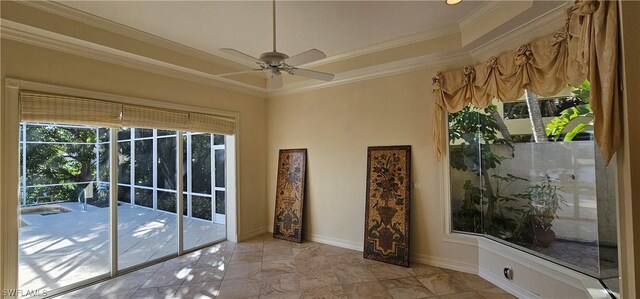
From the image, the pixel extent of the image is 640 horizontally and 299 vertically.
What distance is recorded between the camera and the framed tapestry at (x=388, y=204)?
3.52 meters

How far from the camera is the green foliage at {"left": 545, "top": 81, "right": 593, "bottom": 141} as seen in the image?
7.70 feet

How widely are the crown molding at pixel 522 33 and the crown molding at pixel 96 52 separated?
364 cm

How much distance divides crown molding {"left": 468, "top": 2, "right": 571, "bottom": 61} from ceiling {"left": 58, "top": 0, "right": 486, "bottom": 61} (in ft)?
1.48

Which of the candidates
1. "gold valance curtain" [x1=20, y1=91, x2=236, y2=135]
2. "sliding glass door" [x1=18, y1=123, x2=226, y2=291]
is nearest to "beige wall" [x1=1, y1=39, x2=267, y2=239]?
"gold valance curtain" [x1=20, y1=91, x2=236, y2=135]

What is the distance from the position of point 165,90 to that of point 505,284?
16.4 feet

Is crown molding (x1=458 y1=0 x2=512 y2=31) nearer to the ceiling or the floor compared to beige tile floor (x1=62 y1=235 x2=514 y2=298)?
nearer to the ceiling

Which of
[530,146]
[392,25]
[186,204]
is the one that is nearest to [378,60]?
[392,25]

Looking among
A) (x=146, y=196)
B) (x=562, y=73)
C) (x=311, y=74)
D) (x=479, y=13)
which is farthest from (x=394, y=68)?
(x=146, y=196)

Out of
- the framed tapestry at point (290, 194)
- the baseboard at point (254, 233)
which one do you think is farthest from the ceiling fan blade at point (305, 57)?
the baseboard at point (254, 233)

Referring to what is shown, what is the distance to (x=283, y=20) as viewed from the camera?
291cm

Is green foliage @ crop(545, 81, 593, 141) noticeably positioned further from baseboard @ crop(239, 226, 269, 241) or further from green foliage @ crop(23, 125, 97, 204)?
green foliage @ crop(23, 125, 97, 204)

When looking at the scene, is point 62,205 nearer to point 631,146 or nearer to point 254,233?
point 254,233

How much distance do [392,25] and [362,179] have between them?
2.22 meters

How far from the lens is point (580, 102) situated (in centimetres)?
242
